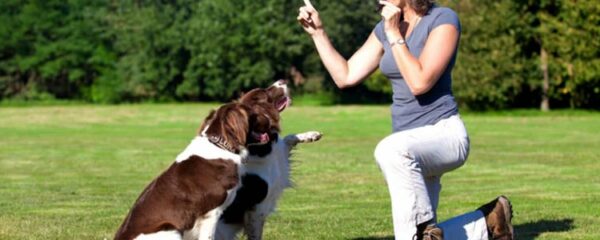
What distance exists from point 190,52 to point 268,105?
61.0 metres

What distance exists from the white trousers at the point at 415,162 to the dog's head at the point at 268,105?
102 cm

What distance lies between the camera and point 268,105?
27.2 ft

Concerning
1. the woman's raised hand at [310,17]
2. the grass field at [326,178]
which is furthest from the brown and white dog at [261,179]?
the grass field at [326,178]

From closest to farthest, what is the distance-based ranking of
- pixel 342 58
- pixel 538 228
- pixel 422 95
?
1. pixel 422 95
2. pixel 342 58
3. pixel 538 228

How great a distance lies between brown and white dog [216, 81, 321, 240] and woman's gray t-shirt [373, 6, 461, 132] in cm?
97

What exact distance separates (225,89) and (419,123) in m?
59.5

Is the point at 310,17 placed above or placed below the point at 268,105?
above

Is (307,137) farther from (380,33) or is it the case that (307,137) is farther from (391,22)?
(391,22)

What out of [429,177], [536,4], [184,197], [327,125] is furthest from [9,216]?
[536,4]

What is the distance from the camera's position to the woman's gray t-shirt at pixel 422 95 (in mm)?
7703

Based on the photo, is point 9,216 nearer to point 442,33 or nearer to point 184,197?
point 184,197

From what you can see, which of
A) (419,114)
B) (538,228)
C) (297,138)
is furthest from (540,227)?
(419,114)

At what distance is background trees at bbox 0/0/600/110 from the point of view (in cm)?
5312

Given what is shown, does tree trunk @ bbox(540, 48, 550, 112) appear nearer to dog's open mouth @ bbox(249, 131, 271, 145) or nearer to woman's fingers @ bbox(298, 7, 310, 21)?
woman's fingers @ bbox(298, 7, 310, 21)
